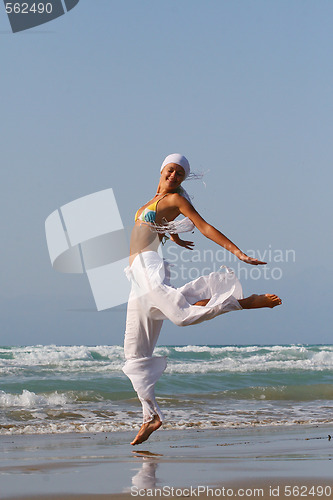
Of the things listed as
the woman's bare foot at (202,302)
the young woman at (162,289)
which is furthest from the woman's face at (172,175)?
the woman's bare foot at (202,302)

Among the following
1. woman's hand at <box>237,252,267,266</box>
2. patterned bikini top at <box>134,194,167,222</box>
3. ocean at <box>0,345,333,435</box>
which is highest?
patterned bikini top at <box>134,194,167,222</box>

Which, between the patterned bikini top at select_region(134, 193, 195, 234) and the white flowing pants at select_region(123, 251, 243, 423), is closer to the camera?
the white flowing pants at select_region(123, 251, 243, 423)

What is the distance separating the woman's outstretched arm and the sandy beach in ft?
4.29

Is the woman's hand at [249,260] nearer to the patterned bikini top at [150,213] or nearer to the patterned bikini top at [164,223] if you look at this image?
the patterned bikini top at [164,223]

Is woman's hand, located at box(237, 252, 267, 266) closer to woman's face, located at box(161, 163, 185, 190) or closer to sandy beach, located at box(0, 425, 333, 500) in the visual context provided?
woman's face, located at box(161, 163, 185, 190)

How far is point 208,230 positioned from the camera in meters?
4.68

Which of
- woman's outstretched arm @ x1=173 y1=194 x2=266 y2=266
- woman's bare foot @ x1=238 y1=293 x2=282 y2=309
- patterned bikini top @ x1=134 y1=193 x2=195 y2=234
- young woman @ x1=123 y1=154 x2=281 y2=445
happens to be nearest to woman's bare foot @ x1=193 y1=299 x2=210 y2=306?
young woman @ x1=123 y1=154 x2=281 y2=445

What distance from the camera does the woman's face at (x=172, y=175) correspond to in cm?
504

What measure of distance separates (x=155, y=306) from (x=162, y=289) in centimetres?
17

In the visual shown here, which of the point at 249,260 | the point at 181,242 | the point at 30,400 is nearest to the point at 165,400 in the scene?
the point at 30,400

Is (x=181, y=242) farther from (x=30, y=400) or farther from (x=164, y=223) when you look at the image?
(x=30, y=400)

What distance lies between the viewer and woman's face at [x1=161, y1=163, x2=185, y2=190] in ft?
16.5

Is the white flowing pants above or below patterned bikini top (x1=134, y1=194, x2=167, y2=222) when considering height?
below

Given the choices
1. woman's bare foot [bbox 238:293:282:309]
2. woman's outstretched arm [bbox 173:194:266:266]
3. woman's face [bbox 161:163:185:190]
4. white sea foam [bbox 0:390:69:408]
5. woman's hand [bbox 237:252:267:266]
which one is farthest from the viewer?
white sea foam [bbox 0:390:69:408]
